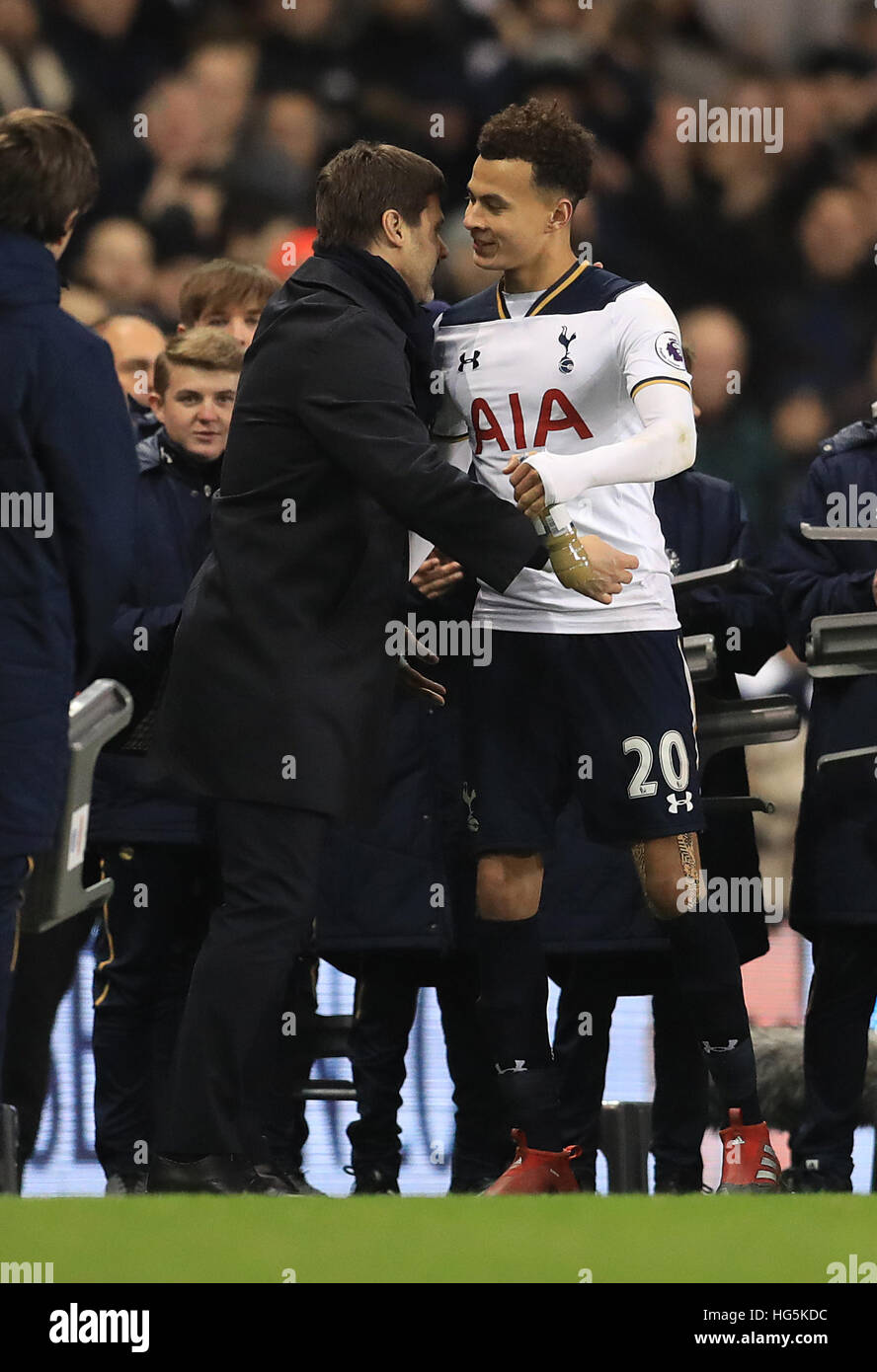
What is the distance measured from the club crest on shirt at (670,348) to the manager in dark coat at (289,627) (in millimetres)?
368

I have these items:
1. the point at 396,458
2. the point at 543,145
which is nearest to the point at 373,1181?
the point at 396,458

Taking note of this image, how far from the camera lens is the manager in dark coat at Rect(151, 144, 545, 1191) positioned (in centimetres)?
286

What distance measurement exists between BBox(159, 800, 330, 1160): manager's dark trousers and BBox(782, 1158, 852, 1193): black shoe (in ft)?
3.66

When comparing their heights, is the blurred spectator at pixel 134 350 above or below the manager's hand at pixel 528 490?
above

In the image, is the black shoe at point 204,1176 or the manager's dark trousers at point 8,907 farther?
the black shoe at point 204,1176

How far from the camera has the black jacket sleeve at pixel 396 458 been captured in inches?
115

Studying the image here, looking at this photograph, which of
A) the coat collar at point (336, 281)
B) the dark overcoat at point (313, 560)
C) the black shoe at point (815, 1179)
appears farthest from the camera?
the black shoe at point (815, 1179)

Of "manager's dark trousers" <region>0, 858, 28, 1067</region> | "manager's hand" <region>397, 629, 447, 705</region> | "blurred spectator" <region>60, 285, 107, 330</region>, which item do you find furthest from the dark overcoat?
"blurred spectator" <region>60, 285, 107, 330</region>

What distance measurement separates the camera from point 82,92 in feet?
22.4

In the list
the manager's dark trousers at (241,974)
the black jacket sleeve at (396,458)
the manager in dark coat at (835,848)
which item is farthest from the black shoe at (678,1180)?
the black jacket sleeve at (396,458)

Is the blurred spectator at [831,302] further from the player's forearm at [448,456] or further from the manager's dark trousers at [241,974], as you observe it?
the manager's dark trousers at [241,974]

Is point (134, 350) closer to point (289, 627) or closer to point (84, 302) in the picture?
point (84, 302)

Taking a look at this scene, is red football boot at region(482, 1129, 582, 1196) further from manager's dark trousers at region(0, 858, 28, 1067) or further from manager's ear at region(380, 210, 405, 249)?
manager's ear at region(380, 210, 405, 249)

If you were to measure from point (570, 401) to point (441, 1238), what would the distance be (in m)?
1.35
